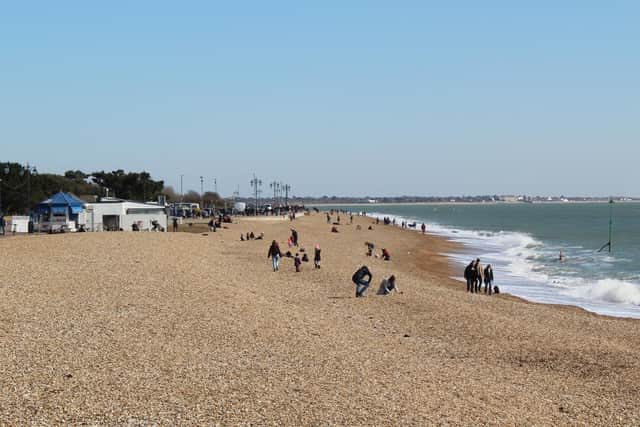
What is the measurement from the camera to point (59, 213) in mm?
35938

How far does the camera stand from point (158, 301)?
16.7m

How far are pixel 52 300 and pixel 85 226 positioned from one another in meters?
22.6

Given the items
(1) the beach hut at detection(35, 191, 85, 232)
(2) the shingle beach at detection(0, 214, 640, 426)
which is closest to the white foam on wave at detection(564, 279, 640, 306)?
(2) the shingle beach at detection(0, 214, 640, 426)

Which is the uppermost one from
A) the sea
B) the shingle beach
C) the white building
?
the white building

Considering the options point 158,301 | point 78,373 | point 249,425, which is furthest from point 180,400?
point 158,301

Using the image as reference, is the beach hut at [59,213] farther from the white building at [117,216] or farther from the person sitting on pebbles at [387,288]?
the person sitting on pebbles at [387,288]

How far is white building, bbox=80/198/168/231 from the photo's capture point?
38562 millimetres

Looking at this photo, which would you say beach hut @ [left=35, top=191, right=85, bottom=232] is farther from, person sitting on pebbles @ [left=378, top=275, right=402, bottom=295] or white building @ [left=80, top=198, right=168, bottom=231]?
person sitting on pebbles @ [left=378, top=275, right=402, bottom=295]

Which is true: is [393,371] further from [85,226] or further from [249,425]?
[85,226]

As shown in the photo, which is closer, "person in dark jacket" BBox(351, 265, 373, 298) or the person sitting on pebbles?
"person in dark jacket" BBox(351, 265, 373, 298)

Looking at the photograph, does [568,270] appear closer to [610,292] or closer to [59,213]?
[610,292]

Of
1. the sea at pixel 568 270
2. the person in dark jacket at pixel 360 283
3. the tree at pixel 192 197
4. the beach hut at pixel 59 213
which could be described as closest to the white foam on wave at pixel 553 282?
the sea at pixel 568 270

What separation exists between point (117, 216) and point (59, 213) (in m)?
4.45

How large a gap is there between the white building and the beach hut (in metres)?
1.56
